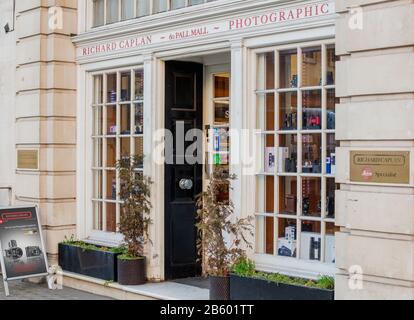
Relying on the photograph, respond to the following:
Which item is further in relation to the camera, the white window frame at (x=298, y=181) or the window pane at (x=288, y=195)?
the window pane at (x=288, y=195)

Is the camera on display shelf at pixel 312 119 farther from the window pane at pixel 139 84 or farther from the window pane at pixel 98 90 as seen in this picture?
the window pane at pixel 98 90

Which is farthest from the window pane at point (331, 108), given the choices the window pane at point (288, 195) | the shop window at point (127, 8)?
the shop window at point (127, 8)

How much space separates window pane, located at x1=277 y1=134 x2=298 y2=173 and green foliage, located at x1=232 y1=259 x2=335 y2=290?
1.13 meters

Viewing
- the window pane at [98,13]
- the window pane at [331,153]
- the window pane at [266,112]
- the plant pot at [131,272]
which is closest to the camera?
the window pane at [331,153]

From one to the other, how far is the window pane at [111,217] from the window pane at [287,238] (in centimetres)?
314

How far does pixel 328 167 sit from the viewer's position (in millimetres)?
7355

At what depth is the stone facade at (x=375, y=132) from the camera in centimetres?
607

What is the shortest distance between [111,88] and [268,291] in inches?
170

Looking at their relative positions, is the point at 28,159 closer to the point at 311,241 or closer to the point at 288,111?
the point at 288,111

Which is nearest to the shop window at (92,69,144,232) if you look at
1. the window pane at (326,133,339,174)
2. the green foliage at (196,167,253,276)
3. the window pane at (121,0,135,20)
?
the window pane at (121,0,135,20)

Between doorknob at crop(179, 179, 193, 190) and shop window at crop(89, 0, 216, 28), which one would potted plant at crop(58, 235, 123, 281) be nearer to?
doorknob at crop(179, 179, 193, 190)

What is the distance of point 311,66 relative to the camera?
299 inches

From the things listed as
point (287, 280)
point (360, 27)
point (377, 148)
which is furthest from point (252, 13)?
point (287, 280)

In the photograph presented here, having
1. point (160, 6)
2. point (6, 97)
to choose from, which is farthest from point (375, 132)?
point (6, 97)
